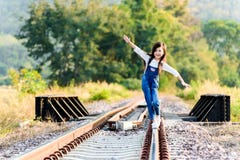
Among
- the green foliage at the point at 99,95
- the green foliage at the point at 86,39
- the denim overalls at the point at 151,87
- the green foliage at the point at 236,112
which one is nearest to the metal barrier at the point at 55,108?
the green foliage at the point at 236,112

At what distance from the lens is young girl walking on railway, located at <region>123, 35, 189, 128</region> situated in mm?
8734

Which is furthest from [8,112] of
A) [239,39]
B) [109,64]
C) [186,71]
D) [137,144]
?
[239,39]

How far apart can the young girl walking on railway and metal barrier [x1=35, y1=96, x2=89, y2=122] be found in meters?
4.91

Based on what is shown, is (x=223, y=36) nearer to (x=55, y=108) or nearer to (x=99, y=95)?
(x=99, y=95)

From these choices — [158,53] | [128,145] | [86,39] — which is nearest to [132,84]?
[86,39]

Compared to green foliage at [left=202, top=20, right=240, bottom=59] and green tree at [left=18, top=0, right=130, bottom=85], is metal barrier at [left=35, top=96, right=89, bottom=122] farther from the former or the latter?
green foliage at [left=202, top=20, right=240, bottom=59]

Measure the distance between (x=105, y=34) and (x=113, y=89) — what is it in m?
17.6

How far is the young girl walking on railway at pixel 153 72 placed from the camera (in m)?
8.73

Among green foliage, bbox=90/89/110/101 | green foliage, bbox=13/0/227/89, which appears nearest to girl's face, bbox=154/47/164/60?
green foliage, bbox=90/89/110/101

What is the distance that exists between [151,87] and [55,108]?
5.26m

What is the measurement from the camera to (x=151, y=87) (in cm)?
902

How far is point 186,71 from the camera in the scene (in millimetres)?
63719

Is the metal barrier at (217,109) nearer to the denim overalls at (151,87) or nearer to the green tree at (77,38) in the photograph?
the denim overalls at (151,87)

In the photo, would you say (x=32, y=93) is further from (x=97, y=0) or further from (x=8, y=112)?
(x=97, y=0)
